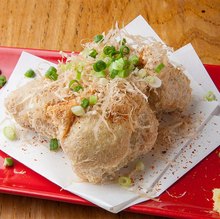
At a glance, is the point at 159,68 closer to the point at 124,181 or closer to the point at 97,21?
the point at 124,181

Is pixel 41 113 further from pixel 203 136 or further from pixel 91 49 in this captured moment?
pixel 203 136

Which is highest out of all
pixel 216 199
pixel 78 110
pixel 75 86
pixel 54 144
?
pixel 75 86

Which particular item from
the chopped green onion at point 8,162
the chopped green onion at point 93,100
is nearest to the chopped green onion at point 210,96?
the chopped green onion at point 93,100

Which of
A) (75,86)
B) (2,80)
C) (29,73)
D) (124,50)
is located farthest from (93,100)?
(2,80)

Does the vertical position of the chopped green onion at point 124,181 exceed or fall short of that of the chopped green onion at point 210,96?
it falls short

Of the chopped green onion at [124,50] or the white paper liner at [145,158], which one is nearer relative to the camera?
the white paper liner at [145,158]

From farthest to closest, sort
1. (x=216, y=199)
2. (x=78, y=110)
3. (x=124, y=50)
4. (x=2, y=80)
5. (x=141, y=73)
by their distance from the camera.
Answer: (x=2, y=80) < (x=124, y=50) < (x=141, y=73) < (x=216, y=199) < (x=78, y=110)

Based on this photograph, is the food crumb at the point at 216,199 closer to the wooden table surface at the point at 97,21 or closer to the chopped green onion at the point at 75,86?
the chopped green onion at the point at 75,86
